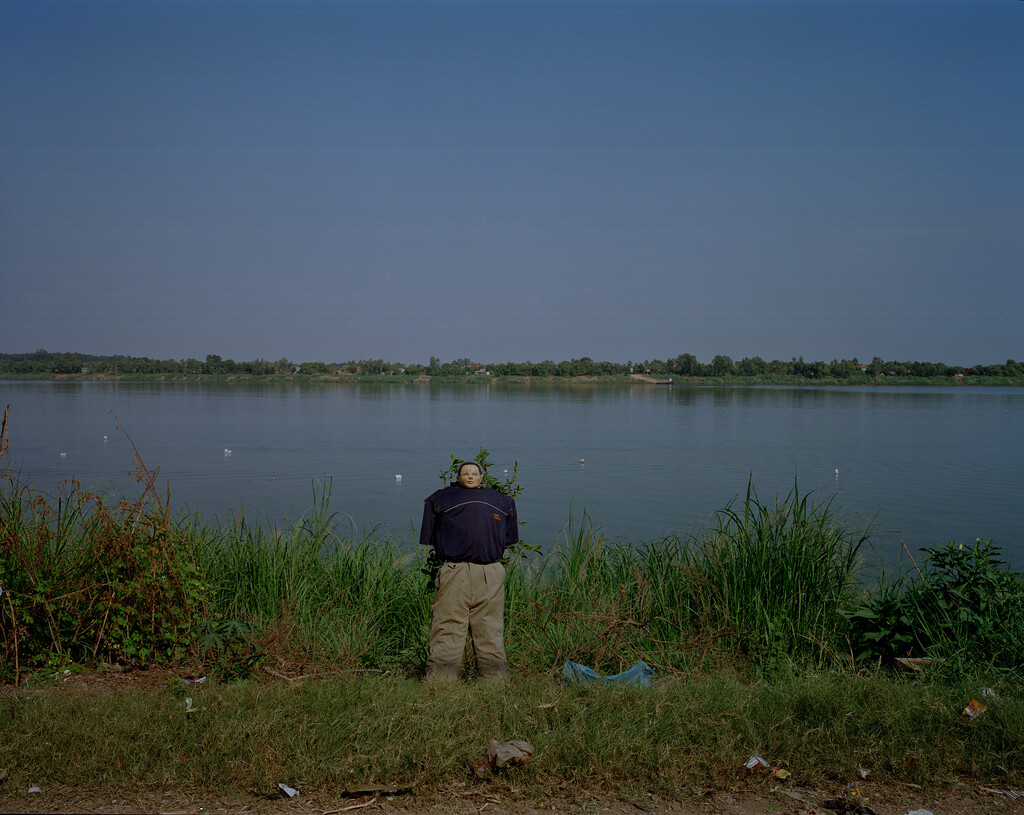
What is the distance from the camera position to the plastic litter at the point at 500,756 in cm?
453

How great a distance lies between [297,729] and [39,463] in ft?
92.3

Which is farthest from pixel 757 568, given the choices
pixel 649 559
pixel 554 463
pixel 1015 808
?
pixel 554 463

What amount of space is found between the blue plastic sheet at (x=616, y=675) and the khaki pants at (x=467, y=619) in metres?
0.52

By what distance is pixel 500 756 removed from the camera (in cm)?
454

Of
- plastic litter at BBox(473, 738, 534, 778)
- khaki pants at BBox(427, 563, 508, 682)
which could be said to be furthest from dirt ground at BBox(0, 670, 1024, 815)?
khaki pants at BBox(427, 563, 508, 682)

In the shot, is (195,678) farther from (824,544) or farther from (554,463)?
(554,463)

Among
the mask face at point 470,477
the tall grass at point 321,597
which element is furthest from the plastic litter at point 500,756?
the mask face at point 470,477

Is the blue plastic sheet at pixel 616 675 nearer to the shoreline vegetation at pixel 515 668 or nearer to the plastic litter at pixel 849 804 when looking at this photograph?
the shoreline vegetation at pixel 515 668

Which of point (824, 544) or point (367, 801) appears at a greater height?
point (824, 544)

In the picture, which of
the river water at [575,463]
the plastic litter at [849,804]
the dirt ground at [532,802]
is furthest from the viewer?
the river water at [575,463]

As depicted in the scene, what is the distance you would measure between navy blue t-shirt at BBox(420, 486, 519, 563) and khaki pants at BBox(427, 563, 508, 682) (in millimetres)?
115

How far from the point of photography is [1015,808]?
439cm

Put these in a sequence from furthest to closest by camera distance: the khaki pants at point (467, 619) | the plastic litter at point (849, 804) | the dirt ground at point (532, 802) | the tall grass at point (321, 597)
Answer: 1. the tall grass at point (321, 597)
2. the khaki pants at point (467, 619)
3. the plastic litter at point (849, 804)
4. the dirt ground at point (532, 802)

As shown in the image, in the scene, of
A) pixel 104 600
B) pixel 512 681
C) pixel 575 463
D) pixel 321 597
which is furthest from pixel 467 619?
pixel 575 463
